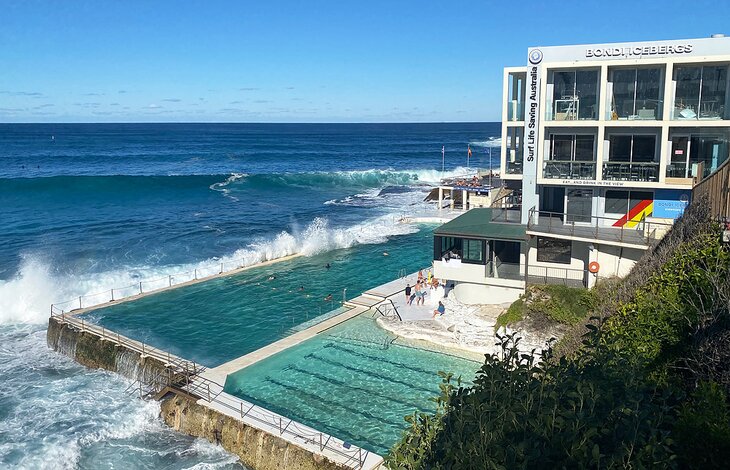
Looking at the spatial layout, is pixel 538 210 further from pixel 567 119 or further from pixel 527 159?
pixel 567 119

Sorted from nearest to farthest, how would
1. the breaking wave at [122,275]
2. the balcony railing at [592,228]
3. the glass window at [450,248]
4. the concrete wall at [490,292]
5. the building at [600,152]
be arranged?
the building at [600,152], the balcony railing at [592,228], the concrete wall at [490,292], the glass window at [450,248], the breaking wave at [122,275]

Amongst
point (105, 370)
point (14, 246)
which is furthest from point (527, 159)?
point (14, 246)

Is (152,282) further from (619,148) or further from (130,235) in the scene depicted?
(619,148)

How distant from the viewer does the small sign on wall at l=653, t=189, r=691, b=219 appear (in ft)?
76.4

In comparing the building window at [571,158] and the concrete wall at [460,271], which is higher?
the building window at [571,158]

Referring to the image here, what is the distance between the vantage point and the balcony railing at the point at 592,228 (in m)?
23.0

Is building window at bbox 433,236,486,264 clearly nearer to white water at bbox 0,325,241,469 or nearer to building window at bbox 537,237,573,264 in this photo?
building window at bbox 537,237,573,264

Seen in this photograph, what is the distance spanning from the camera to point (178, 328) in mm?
26609

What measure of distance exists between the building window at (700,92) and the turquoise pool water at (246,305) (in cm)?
1701

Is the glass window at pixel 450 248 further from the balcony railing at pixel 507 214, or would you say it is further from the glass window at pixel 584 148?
the glass window at pixel 584 148

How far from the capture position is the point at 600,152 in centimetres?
2392

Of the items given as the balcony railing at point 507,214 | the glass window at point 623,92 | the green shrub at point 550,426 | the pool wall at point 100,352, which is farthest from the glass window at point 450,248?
the green shrub at point 550,426

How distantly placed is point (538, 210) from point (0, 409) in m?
22.0

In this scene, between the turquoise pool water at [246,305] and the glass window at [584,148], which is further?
the turquoise pool water at [246,305]
